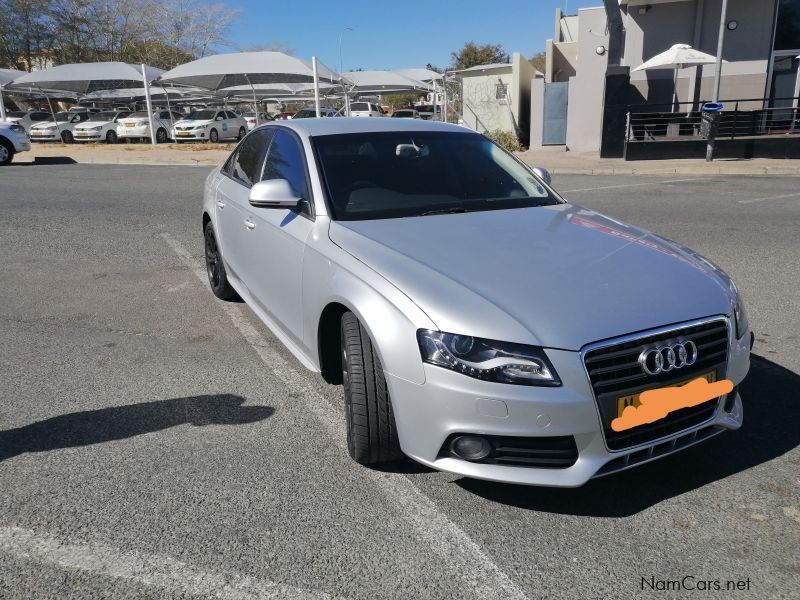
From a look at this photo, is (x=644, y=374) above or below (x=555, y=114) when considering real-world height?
below

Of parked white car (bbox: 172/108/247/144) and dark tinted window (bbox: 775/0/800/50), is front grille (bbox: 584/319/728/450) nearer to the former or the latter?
dark tinted window (bbox: 775/0/800/50)

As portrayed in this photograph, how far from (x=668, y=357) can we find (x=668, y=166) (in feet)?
50.3

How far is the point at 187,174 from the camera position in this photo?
18.0 meters

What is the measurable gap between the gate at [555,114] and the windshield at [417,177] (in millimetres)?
19845

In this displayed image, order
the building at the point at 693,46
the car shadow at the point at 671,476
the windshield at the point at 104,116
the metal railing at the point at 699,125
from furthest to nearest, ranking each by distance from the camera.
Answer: the windshield at the point at 104,116, the building at the point at 693,46, the metal railing at the point at 699,125, the car shadow at the point at 671,476

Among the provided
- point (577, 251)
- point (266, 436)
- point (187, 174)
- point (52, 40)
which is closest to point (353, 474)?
point (266, 436)

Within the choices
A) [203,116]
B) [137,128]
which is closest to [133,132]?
[137,128]

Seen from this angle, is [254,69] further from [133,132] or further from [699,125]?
[699,125]

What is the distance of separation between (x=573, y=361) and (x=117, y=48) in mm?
65188

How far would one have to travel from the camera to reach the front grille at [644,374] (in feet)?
8.30

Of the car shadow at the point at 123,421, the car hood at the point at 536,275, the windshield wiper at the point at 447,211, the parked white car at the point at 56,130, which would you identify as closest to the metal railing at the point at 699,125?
the windshield wiper at the point at 447,211

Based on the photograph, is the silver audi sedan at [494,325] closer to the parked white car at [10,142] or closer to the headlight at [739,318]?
the headlight at [739,318]

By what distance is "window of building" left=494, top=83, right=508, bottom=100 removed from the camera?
26969mm

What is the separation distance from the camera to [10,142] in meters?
21.2
